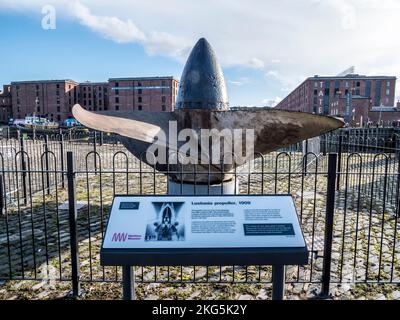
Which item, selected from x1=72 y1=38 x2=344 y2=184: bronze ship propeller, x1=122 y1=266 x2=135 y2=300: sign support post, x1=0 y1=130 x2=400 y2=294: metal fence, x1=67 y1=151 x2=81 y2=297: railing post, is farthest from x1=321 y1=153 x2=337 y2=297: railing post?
x1=67 y1=151 x2=81 y2=297: railing post

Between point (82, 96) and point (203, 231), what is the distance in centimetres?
9269

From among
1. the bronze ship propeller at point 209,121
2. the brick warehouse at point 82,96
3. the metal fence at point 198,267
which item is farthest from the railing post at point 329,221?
the brick warehouse at point 82,96

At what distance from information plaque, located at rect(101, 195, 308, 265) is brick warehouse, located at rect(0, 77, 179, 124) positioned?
73039 mm

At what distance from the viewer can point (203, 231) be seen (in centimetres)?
294

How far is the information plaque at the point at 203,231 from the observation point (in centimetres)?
281

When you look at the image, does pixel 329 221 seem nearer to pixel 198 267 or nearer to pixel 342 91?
pixel 198 267

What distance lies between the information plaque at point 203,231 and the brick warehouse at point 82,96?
73039mm

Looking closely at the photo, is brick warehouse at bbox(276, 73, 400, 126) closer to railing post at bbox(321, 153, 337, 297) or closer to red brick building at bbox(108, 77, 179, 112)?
red brick building at bbox(108, 77, 179, 112)

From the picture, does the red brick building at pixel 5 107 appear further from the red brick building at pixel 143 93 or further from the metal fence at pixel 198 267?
the metal fence at pixel 198 267

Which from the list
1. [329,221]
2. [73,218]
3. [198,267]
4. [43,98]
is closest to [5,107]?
[43,98]

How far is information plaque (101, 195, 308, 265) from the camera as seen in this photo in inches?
111
